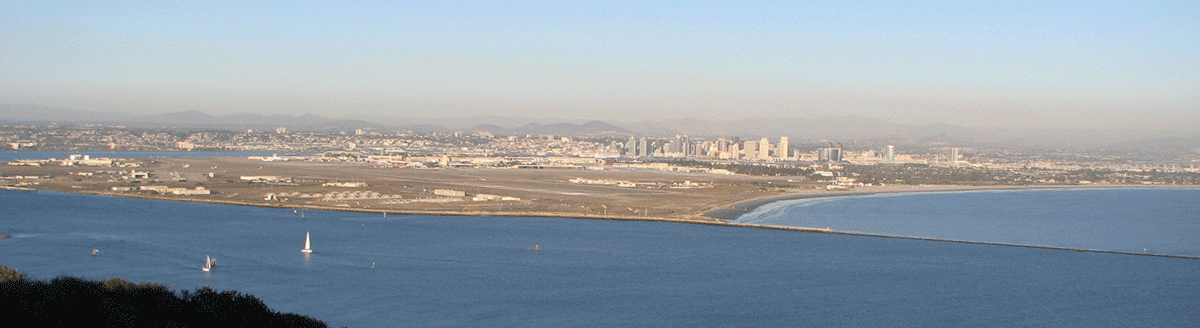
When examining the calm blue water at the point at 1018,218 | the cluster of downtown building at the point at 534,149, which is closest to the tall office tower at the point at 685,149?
the cluster of downtown building at the point at 534,149

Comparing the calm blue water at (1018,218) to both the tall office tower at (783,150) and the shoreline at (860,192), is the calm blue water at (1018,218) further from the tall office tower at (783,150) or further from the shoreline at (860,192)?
the tall office tower at (783,150)

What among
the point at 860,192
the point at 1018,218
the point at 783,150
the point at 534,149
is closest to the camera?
the point at 1018,218

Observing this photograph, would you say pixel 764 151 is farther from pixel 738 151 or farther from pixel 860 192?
pixel 860 192

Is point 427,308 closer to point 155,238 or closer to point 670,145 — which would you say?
point 155,238

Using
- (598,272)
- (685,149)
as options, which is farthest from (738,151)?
(598,272)

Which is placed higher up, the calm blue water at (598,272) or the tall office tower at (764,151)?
the tall office tower at (764,151)

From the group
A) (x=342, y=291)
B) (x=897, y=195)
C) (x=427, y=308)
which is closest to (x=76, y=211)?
(x=342, y=291)
